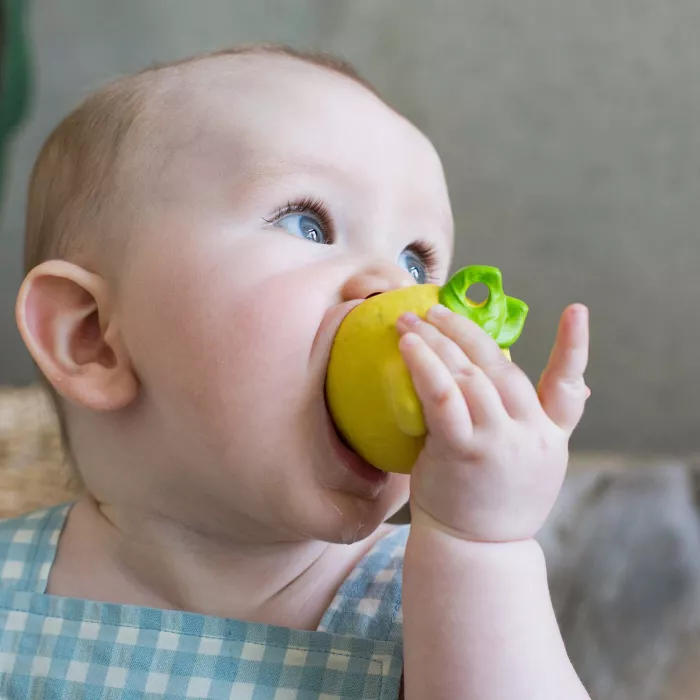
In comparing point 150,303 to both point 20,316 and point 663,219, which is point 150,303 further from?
point 663,219

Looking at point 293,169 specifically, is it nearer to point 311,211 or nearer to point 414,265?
point 311,211

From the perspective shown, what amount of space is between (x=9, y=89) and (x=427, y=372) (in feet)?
3.90

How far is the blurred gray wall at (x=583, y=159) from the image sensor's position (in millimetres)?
1261

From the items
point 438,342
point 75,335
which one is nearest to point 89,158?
point 75,335

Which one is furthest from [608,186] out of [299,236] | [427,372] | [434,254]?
[427,372]

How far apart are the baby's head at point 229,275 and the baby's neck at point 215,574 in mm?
28

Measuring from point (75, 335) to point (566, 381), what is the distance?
1.36ft

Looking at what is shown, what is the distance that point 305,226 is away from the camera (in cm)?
64

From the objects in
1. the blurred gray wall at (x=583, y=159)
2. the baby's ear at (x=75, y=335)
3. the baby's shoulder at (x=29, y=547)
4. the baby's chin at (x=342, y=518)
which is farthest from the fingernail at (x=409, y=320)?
the blurred gray wall at (x=583, y=159)

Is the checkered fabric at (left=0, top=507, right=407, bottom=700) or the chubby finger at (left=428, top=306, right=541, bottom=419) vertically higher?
the chubby finger at (left=428, top=306, right=541, bottom=419)

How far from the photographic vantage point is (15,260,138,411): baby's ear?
0.68m

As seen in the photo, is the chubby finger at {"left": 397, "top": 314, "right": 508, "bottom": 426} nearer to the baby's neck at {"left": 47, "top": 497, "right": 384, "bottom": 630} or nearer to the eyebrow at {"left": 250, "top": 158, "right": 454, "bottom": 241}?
the eyebrow at {"left": 250, "top": 158, "right": 454, "bottom": 241}

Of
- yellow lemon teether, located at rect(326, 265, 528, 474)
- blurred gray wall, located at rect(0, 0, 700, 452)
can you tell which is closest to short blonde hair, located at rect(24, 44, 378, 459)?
yellow lemon teether, located at rect(326, 265, 528, 474)

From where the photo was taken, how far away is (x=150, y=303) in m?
0.65
